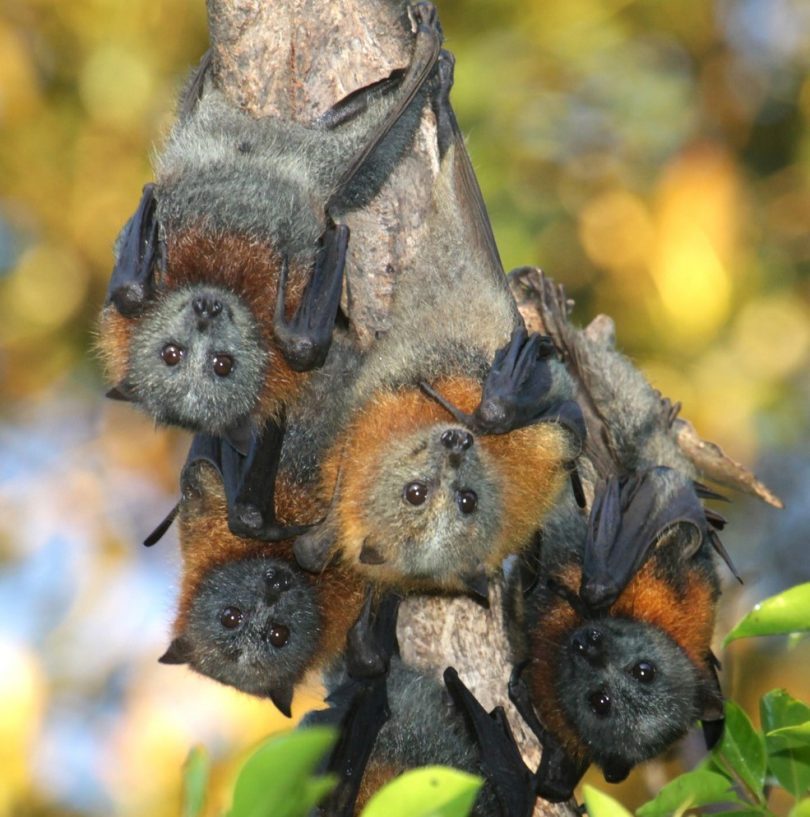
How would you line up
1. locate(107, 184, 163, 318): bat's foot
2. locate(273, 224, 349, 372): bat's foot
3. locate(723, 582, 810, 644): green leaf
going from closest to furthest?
locate(723, 582, 810, 644): green leaf < locate(273, 224, 349, 372): bat's foot < locate(107, 184, 163, 318): bat's foot

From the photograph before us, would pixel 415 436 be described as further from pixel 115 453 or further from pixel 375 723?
pixel 115 453

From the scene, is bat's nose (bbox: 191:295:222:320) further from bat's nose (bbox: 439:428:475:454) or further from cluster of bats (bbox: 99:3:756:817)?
bat's nose (bbox: 439:428:475:454)

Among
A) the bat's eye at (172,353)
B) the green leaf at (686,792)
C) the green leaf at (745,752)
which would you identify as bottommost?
the green leaf at (745,752)

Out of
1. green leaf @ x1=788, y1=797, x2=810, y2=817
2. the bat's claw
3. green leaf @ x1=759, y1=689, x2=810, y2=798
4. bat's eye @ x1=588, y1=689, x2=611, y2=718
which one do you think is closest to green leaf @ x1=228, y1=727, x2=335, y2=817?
green leaf @ x1=788, y1=797, x2=810, y2=817

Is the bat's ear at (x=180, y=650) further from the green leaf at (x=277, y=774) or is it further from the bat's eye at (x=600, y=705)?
the green leaf at (x=277, y=774)

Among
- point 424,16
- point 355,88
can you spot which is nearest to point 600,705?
point 355,88

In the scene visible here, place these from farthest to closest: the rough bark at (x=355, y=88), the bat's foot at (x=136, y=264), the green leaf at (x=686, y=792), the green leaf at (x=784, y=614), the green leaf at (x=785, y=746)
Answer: the rough bark at (x=355, y=88) → the bat's foot at (x=136, y=264) → the green leaf at (x=785, y=746) → the green leaf at (x=686, y=792) → the green leaf at (x=784, y=614)

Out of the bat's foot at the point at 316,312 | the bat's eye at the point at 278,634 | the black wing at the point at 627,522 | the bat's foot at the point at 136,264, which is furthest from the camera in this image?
the black wing at the point at 627,522

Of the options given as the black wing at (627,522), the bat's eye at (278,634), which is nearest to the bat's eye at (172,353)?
the bat's eye at (278,634)
